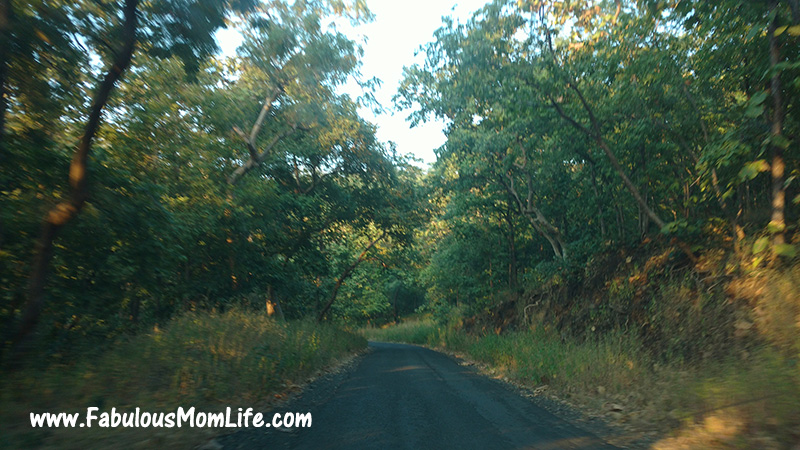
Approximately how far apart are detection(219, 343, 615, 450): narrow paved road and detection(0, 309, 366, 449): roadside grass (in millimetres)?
872

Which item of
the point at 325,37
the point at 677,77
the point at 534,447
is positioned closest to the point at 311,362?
the point at 534,447

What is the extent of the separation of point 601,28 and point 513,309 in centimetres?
1151

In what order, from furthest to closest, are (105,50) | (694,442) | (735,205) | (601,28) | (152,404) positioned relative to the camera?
1. (601,28)
2. (735,205)
3. (105,50)
4. (152,404)
5. (694,442)

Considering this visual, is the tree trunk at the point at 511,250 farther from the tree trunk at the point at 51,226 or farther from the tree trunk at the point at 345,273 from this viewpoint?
the tree trunk at the point at 51,226

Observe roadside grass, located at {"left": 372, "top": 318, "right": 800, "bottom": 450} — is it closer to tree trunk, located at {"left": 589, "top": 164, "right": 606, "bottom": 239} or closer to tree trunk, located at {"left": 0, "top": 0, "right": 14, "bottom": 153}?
tree trunk, located at {"left": 589, "top": 164, "right": 606, "bottom": 239}

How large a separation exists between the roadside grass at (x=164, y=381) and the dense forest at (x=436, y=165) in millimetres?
813

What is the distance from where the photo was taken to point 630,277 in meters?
12.9

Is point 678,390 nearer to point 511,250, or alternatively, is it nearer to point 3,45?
point 3,45

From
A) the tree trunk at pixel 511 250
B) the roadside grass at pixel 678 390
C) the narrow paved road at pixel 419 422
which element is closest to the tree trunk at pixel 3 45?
the narrow paved road at pixel 419 422

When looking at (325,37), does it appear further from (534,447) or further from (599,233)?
(534,447)

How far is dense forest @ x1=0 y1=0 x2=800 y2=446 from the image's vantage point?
7414 mm

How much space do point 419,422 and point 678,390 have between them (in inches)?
150

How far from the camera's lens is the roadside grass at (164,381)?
537cm

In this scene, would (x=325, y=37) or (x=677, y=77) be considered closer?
(x=677, y=77)
